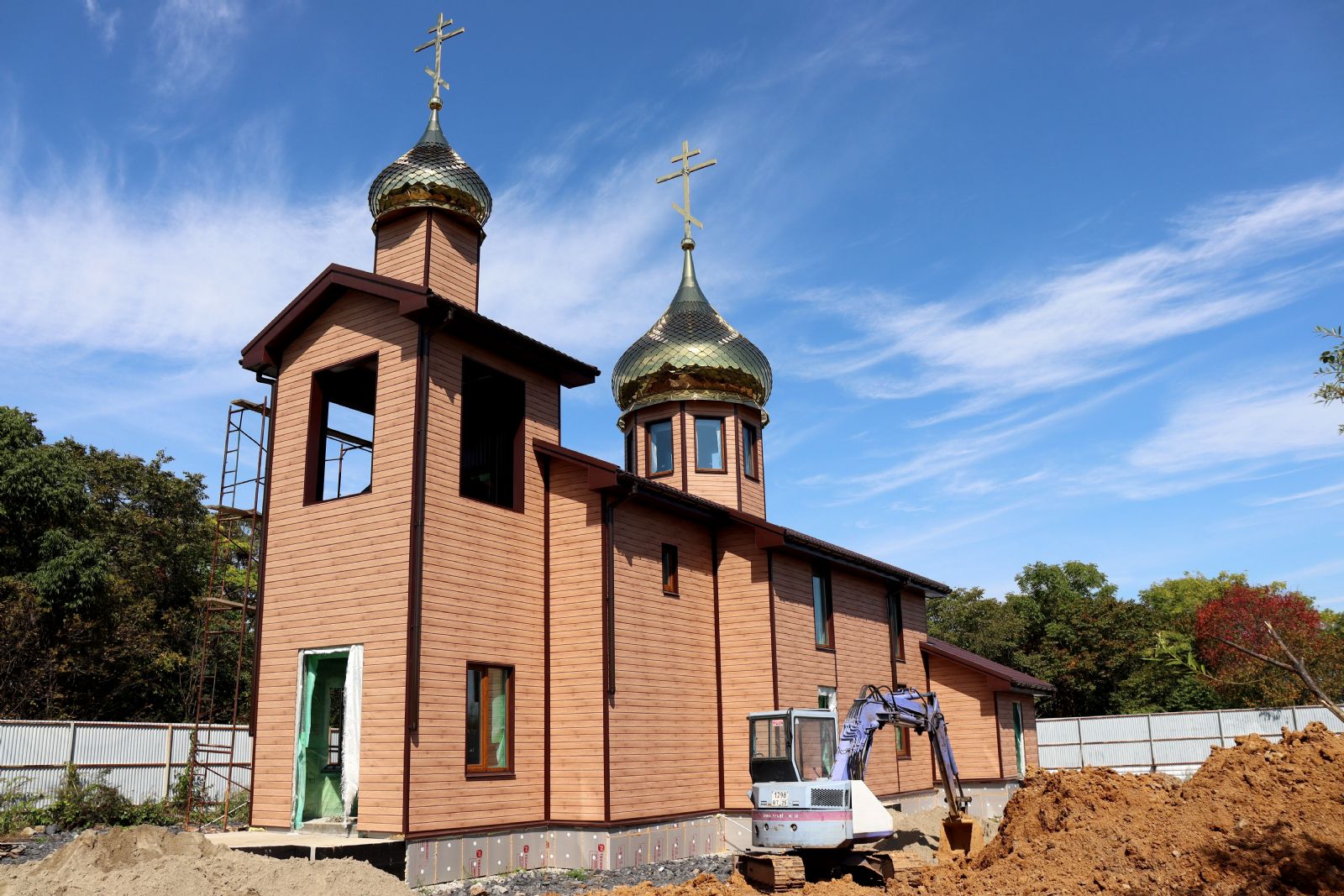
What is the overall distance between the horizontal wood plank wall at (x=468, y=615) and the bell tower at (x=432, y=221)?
184 cm

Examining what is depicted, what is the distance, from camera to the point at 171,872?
32.8ft

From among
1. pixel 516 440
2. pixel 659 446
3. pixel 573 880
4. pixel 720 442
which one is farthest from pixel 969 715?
pixel 516 440

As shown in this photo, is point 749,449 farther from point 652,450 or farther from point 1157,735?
point 1157,735

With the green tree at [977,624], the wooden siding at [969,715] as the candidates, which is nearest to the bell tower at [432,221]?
the wooden siding at [969,715]

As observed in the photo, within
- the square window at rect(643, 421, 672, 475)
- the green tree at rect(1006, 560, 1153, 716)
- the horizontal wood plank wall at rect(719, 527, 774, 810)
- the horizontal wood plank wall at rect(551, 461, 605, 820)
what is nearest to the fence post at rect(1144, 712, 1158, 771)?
the green tree at rect(1006, 560, 1153, 716)

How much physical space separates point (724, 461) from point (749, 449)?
967mm

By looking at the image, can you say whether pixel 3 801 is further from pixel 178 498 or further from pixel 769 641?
pixel 178 498

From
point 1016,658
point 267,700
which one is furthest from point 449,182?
point 1016,658

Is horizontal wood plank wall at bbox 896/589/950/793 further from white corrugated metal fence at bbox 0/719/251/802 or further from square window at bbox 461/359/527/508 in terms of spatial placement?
white corrugated metal fence at bbox 0/719/251/802

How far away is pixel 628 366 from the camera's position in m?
24.1

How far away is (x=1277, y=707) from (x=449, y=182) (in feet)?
109

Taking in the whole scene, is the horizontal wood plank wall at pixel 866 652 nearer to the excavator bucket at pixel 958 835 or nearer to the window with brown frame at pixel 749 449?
the window with brown frame at pixel 749 449

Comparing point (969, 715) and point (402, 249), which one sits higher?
point (402, 249)

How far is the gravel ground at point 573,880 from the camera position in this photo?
43.0 feet
